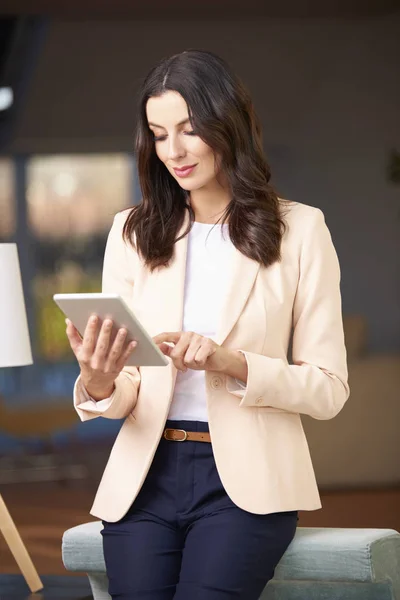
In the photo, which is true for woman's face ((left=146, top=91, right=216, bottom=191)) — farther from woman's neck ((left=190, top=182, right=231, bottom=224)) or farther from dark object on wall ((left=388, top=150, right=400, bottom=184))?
dark object on wall ((left=388, top=150, right=400, bottom=184))

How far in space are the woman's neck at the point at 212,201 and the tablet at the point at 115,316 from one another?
1.58ft

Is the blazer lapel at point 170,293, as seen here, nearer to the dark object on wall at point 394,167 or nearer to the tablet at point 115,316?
the tablet at point 115,316

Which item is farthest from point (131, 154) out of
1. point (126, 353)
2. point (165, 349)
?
point (126, 353)

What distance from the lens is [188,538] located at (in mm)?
2078

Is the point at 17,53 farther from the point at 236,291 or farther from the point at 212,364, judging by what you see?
the point at 212,364

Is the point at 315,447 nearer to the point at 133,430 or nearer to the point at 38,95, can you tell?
the point at 38,95

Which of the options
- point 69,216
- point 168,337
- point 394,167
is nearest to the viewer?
point 168,337

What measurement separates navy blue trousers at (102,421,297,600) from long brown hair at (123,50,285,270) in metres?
0.41

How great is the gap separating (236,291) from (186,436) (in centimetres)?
31

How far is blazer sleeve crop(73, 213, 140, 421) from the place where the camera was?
6.93 feet

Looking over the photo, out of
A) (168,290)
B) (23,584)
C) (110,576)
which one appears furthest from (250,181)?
(23,584)

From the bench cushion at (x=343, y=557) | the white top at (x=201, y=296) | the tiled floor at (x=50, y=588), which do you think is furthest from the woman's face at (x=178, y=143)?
the tiled floor at (x=50, y=588)

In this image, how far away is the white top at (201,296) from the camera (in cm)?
213

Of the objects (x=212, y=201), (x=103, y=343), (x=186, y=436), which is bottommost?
(x=186, y=436)
